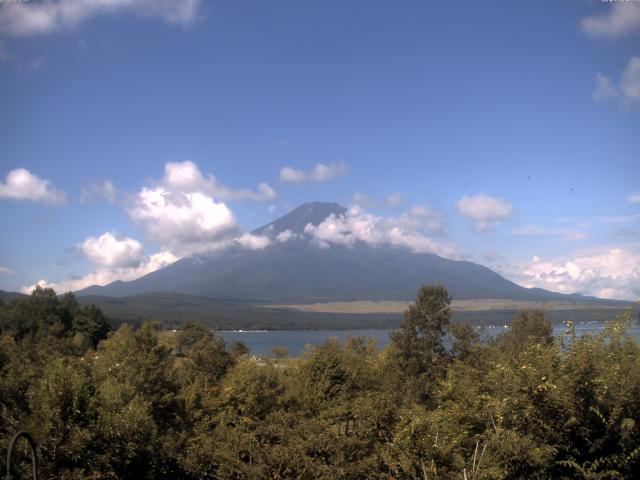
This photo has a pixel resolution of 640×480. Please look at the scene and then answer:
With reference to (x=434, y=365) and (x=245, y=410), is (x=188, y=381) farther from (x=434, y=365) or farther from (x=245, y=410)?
(x=434, y=365)

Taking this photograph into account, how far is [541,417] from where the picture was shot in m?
10.5

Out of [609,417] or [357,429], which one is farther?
[357,429]

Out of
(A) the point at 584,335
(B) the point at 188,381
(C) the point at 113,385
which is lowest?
(B) the point at 188,381

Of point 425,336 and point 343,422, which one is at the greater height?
point 425,336

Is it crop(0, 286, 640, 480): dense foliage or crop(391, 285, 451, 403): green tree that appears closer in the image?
crop(0, 286, 640, 480): dense foliage

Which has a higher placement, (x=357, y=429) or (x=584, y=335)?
(x=584, y=335)

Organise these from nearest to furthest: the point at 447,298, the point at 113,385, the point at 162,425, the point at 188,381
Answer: the point at 113,385, the point at 162,425, the point at 188,381, the point at 447,298

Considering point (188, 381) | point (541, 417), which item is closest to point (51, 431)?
point (541, 417)

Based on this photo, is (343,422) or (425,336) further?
(425,336)

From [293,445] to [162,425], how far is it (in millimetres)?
9612

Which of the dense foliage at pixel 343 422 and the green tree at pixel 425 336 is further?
the green tree at pixel 425 336

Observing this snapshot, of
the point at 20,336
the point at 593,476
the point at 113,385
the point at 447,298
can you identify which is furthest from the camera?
the point at 20,336

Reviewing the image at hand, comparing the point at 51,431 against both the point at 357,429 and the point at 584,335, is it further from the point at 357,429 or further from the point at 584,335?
the point at 584,335

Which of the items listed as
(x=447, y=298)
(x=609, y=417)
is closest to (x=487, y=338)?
(x=447, y=298)
